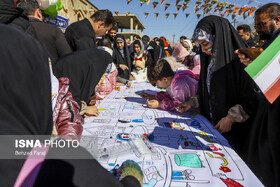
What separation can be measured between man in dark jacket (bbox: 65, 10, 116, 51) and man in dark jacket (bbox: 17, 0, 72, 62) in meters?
0.38

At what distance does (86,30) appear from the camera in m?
2.24

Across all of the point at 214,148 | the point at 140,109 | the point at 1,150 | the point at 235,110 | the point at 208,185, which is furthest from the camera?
the point at 140,109

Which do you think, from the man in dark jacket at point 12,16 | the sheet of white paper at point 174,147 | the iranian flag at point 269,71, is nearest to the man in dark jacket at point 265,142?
the iranian flag at point 269,71

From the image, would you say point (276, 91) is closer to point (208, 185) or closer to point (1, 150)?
point (208, 185)

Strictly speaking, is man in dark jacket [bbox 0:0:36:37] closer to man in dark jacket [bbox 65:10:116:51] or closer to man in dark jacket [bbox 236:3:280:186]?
man in dark jacket [bbox 65:10:116:51]

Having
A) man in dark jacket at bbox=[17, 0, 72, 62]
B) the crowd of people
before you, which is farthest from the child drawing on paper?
man in dark jacket at bbox=[17, 0, 72, 62]

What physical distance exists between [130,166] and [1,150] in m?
0.46

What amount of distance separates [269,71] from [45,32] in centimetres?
195

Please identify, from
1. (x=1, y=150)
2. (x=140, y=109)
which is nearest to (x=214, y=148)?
(x=140, y=109)

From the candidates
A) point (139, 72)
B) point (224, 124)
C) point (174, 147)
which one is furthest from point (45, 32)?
point (139, 72)

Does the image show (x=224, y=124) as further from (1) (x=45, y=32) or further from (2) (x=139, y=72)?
(2) (x=139, y=72)

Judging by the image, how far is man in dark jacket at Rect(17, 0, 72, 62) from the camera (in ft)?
5.38

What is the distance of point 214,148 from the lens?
0.97 meters

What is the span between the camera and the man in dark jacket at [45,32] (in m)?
1.64
